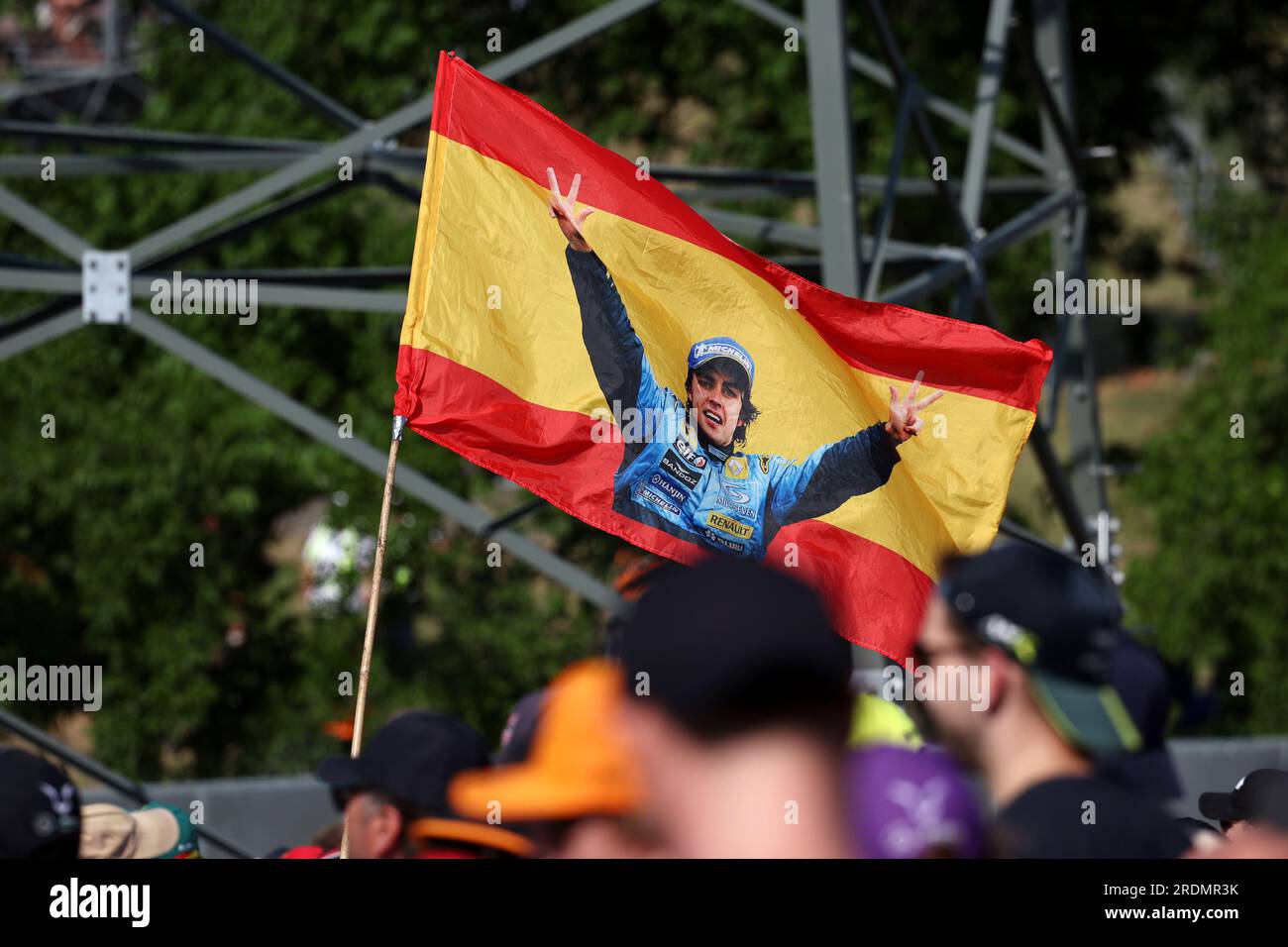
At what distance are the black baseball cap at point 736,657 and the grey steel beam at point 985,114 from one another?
571 cm

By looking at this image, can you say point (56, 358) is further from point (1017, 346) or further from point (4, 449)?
point (1017, 346)

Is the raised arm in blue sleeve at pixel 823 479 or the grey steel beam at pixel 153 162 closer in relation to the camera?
the raised arm in blue sleeve at pixel 823 479

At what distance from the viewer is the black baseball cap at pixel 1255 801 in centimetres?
339

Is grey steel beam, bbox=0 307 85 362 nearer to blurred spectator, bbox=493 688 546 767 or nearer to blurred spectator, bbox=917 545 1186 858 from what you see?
blurred spectator, bbox=493 688 546 767

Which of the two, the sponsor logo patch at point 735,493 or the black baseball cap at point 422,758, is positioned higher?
the sponsor logo patch at point 735,493

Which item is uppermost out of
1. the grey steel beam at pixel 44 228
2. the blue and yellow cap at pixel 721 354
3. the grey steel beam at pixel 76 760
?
the grey steel beam at pixel 44 228

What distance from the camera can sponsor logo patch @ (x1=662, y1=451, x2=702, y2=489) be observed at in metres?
5.61

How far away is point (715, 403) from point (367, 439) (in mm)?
5380

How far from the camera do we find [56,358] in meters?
10.8

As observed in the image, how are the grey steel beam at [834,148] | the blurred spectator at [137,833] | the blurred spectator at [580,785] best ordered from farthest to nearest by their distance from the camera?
the grey steel beam at [834,148], the blurred spectator at [137,833], the blurred spectator at [580,785]

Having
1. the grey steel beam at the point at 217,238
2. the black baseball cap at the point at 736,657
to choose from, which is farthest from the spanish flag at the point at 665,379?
the black baseball cap at the point at 736,657

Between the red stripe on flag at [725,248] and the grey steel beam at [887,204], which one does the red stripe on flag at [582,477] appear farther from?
the grey steel beam at [887,204]
